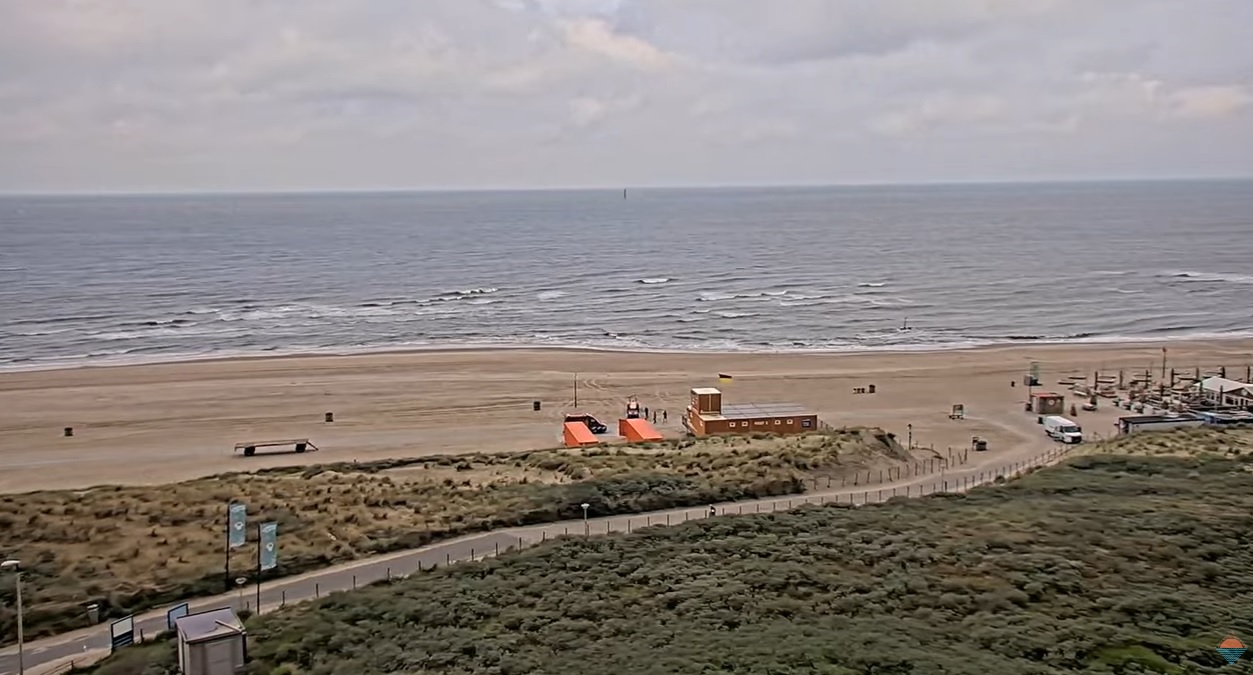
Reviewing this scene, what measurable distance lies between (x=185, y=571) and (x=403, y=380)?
30.6 m

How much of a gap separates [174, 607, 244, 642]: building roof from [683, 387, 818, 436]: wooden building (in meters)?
23.6

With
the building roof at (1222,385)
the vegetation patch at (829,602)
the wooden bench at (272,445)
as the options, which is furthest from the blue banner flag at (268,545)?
the building roof at (1222,385)

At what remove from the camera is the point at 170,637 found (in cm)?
1838

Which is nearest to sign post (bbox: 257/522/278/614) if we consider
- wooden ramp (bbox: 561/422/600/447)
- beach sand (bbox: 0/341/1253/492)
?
beach sand (bbox: 0/341/1253/492)

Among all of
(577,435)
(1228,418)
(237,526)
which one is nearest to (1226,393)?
(1228,418)

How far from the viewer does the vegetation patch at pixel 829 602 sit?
16891 mm

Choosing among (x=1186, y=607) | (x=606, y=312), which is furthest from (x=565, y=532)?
(x=606, y=312)

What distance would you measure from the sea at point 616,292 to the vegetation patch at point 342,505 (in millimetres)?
29322

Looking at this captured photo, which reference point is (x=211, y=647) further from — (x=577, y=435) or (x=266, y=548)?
(x=577, y=435)

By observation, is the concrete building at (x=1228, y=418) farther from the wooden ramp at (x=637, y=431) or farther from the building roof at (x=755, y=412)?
the wooden ramp at (x=637, y=431)

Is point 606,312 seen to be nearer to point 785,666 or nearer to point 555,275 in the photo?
point 555,275

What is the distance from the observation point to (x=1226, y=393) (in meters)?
43.5

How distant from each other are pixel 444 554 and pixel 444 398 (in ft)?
82.3

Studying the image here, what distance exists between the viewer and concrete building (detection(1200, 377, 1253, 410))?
140 ft
